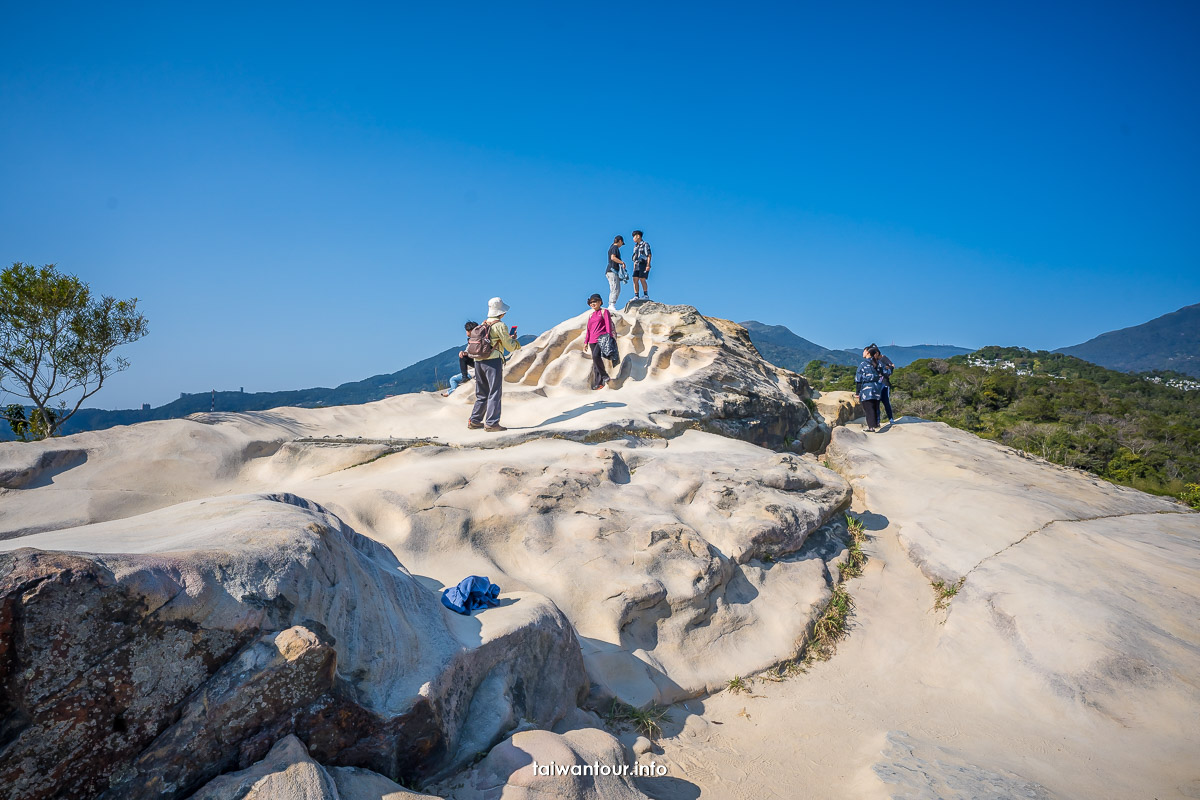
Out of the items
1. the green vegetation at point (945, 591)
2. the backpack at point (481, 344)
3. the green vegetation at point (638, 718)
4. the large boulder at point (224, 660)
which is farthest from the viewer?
the backpack at point (481, 344)

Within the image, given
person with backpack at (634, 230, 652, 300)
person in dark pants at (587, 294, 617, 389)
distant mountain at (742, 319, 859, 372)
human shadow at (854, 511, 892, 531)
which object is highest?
distant mountain at (742, 319, 859, 372)

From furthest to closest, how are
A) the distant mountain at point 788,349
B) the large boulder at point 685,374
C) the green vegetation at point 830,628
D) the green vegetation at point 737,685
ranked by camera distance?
the distant mountain at point 788,349 → the large boulder at point 685,374 → the green vegetation at point 830,628 → the green vegetation at point 737,685

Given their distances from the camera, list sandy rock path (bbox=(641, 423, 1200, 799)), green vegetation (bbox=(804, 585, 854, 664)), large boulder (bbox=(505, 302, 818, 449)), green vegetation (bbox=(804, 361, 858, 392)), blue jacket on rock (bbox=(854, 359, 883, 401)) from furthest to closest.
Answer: green vegetation (bbox=(804, 361, 858, 392)) → blue jacket on rock (bbox=(854, 359, 883, 401)) → large boulder (bbox=(505, 302, 818, 449)) → green vegetation (bbox=(804, 585, 854, 664)) → sandy rock path (bbox=(641, 423, 1200, 799))

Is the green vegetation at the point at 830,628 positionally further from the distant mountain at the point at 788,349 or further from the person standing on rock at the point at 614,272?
the distant mountain at the point at 788,349

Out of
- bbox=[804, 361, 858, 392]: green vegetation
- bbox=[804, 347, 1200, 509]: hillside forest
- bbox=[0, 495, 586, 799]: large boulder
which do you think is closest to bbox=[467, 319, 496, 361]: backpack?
bbox=[0, 495, 586, 799]: large boulder

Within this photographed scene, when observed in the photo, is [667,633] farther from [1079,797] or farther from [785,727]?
[1079,797]

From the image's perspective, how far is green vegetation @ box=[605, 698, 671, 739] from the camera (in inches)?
187

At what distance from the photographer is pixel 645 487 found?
739 cm

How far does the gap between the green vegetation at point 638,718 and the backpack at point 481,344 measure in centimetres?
554

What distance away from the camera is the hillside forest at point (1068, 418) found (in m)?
15.4

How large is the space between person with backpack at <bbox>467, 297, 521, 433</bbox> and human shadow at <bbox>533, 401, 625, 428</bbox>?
0.80 metres

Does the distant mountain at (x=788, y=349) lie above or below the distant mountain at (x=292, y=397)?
above

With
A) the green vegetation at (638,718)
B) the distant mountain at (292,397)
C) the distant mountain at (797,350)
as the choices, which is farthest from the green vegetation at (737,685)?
the distant mountain at (797,350)

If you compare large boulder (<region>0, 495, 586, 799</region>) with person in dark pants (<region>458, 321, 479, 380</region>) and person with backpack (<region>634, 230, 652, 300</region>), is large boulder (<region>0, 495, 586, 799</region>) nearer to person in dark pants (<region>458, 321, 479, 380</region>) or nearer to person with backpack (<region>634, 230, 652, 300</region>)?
person in dark pants (<region>458, 321, 479, 380</region>)
